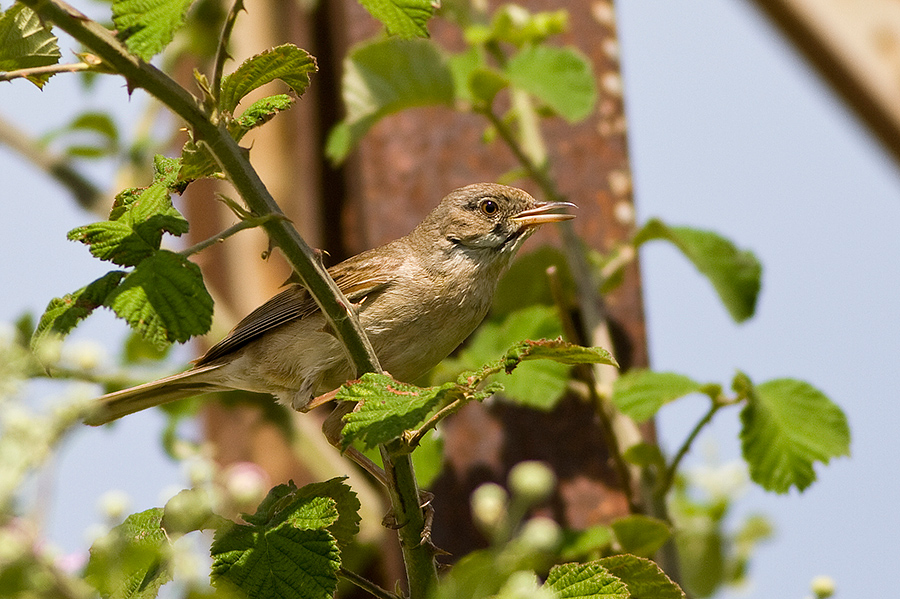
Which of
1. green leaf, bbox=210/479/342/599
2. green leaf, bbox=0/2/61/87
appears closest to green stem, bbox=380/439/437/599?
green leaf, bbox=210/479/342/599

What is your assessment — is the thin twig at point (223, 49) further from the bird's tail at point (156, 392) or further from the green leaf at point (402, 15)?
the bird's tail at point (156, 392)

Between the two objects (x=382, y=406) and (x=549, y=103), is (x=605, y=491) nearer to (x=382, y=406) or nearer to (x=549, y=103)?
(x=549, y=103)

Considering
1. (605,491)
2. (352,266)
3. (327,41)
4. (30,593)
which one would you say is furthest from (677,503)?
(327,41)

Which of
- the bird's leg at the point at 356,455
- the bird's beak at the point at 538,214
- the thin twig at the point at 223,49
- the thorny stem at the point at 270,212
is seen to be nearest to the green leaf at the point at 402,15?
the thin twig at the point at 223,49

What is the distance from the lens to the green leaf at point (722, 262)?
3717 millimetres

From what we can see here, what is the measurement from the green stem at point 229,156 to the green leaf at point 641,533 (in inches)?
59.8

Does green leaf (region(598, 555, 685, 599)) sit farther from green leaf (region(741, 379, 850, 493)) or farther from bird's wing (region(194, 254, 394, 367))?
bird's wing (region(194, 254, 394, 367))

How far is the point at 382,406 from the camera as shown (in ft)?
5.45

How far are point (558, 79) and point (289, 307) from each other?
4.72ft

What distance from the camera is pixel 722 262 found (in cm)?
377

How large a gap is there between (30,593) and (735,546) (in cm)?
292

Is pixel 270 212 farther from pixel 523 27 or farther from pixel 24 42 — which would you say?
pixel 523 27

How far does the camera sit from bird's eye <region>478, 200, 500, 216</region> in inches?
159

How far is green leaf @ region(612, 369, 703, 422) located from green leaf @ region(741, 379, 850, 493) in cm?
22
